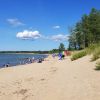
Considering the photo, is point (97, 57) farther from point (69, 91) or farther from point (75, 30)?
point (75, 30)

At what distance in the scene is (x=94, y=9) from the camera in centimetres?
7812

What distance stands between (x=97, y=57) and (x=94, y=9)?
6258cm

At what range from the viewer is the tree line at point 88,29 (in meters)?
75.2

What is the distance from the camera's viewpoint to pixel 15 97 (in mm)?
10883

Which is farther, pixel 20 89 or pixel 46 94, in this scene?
pixel 20 89

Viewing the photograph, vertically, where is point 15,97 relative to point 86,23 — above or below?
below

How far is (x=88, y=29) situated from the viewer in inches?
3066

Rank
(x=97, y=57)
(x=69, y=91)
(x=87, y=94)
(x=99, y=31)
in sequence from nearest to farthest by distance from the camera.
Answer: (x=87, y=94) → (x=69, y=91) → (x=97, y=57) → (x=99, y=31)

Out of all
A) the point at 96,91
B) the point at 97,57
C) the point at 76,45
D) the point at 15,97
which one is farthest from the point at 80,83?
the point at 76,45

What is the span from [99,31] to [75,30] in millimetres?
18364

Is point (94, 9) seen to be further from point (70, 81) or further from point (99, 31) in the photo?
point (70, 81)

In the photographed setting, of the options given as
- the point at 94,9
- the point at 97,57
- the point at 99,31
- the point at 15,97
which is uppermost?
the point at 94,9

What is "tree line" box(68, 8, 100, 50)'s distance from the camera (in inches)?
2960

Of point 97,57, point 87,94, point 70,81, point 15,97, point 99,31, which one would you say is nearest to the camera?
point 87,94
